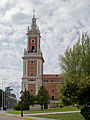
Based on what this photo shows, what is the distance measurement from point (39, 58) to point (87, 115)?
6394 cm

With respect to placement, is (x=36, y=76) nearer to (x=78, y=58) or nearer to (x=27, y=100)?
(x=27, y=100)

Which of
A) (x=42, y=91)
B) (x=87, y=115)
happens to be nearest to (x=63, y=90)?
(x=87, y=115)

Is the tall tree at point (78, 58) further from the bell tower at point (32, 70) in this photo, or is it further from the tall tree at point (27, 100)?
the bell tower at point (32, 70)

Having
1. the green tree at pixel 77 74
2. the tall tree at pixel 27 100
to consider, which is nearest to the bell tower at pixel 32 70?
the tall tree at pixel 27 100

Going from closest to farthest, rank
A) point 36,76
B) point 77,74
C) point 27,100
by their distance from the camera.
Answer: point 77,74 → point 27,100 → point 36,76

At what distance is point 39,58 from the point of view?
85.1 metres

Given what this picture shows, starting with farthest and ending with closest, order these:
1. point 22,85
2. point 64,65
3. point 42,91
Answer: point 22,85 → point 42,91 → point 64,65

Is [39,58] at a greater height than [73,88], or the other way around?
[39,58]

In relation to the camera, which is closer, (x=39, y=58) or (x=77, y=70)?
(x=77, y=70)

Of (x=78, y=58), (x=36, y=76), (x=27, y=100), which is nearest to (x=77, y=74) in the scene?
(x=78, y=58)

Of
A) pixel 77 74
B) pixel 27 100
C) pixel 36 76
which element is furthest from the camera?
pixel 36 76

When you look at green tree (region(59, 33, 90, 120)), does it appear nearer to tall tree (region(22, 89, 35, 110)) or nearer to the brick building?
tall tree (region(22, 89, 35, 110))

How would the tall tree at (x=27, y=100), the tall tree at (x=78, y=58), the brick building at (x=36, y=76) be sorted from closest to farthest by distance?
the tall tree at (x=78, y=58) < the tall tree at (x=27, y=100) < the brick building at (x=36, y=76)

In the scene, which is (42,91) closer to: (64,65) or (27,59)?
(27,59)
